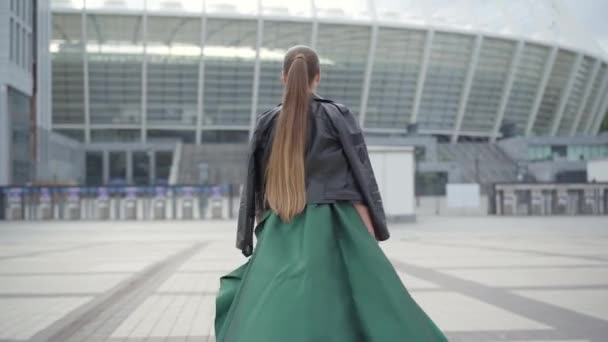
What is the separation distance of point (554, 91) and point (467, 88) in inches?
424

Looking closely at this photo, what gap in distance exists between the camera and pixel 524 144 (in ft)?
184

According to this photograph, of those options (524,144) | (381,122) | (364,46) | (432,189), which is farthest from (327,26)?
(524,144)

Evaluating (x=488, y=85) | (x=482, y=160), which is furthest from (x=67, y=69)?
(x=488, y=85)

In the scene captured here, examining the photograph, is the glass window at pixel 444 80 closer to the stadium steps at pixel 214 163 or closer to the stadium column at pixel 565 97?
the stadium column at pixel 565 97

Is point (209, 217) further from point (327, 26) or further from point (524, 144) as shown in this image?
point (524, 144)

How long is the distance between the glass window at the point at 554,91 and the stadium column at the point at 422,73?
14.3m

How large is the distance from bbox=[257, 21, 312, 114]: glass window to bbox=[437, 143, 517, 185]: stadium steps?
677 inches

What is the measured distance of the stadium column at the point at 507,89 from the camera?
56.5 m

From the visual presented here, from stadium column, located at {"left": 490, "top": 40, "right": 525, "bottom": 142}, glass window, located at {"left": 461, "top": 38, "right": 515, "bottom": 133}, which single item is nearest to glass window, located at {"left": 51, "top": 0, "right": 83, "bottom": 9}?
glass window, located at {"left": 461, "top": 38, "right": 515, "bottom": 133}

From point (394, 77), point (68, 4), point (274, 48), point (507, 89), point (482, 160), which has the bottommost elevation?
point (482, 160)

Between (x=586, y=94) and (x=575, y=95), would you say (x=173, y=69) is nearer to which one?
(x=575, y=95)

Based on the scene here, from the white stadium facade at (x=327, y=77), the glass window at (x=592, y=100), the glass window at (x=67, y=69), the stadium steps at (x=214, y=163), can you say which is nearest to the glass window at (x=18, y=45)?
the stadium steps at (x=214, y=163)

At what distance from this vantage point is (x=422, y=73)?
57219 mm

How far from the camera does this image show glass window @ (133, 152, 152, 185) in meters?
55.9
